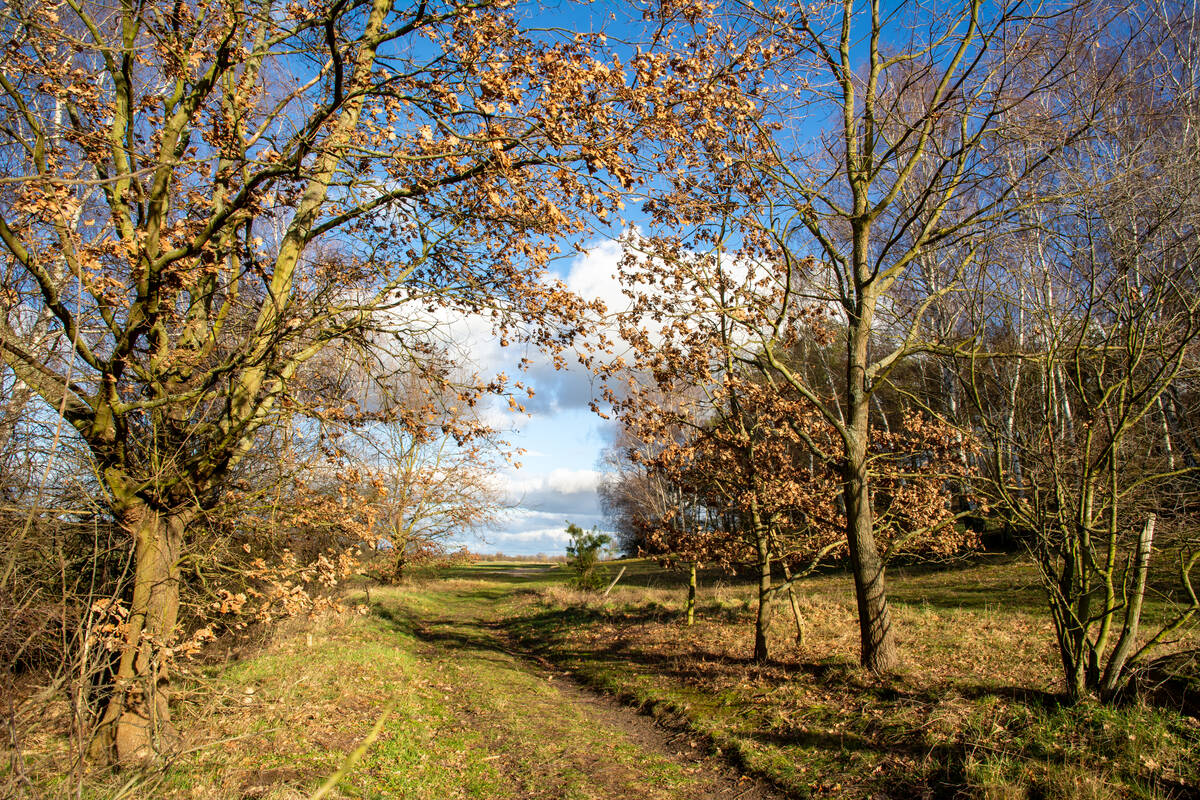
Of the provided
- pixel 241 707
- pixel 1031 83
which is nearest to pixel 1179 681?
pixel 1031 83

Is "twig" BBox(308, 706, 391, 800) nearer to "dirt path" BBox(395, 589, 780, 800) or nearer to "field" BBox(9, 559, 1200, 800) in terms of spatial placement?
"field" BBox(9, 559, 1200, 800)

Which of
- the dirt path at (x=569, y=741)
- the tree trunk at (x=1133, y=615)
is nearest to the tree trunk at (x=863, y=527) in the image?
the tree trunk at (x=1133, y=615)

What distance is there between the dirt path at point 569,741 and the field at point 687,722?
38 mm

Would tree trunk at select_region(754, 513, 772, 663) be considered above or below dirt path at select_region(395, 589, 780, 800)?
above

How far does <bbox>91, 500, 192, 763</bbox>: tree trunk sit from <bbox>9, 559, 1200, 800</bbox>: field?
396 millimetres

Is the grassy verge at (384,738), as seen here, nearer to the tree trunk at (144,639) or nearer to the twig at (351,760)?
the tree trunk at (144,639)

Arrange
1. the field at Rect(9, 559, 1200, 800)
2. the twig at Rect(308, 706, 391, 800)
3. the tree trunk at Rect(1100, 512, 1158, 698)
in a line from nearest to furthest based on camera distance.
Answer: the twig at Rect(308, 706, 391, 800)
the field at Rect(9, 559, 1200, 800)
the tree trunk at Rect(1100, 512, 1158, 698)

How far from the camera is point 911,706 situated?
6.92 m

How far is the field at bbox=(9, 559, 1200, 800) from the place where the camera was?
5371mm

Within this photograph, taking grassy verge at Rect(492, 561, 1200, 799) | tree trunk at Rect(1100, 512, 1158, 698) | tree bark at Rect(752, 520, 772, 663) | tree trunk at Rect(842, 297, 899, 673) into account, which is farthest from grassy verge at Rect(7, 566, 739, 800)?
tree trunk at Rect(1100, 512, 1158, 698)

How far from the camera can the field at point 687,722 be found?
5.37 m

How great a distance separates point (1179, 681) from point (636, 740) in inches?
218

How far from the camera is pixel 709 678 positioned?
31.8ft

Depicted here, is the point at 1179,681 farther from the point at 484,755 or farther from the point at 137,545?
the point at 137,545
